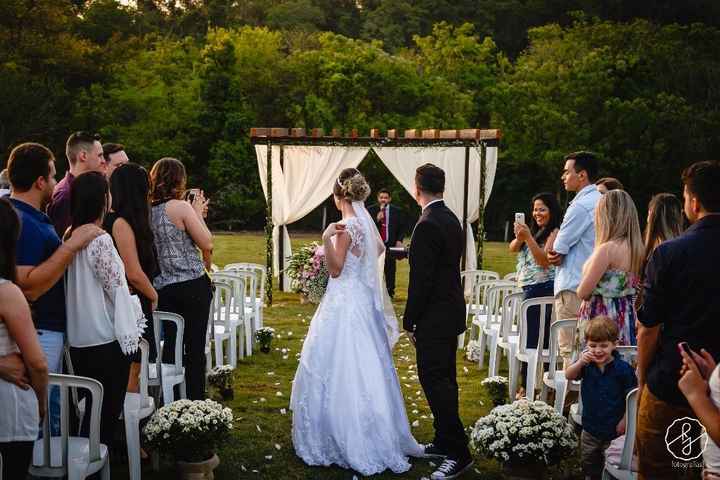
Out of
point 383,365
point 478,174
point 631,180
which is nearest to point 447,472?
point 383,365

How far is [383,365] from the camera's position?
5.07 meters

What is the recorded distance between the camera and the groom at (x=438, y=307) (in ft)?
15.4

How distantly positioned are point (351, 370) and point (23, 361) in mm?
2350

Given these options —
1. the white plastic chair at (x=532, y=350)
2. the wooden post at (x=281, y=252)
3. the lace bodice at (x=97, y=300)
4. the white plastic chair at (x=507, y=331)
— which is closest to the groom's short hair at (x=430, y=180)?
the white plastic chair at (x=532, y=350)

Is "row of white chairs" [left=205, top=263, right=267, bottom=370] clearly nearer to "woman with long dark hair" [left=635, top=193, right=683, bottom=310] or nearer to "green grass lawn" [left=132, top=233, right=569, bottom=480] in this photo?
"green grass lawn" [left=132, top=233, right=569, bottom=480]

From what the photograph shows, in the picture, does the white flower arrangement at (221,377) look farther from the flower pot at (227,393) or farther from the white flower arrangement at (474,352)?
the white flower arrangement at (474,352)

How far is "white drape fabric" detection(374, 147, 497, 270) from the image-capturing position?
42.8 ft

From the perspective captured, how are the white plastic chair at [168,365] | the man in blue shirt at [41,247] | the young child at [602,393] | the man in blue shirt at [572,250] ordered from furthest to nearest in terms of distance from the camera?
the man in blue shirt at [572,250], the white plastic chair at [168,365], the young child at [602,393], the man in blue shirt at [41,247]

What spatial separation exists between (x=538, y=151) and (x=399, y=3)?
13.1m

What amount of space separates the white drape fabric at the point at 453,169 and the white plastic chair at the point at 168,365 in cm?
821

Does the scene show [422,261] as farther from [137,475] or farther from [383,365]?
[137,475]

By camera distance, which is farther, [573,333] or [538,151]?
[538,151]

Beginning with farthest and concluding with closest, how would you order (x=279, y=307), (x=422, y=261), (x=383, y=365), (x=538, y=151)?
(x=538, y=151) → (x=279, y=307) → (x=383, y=365) → (x=422, y=261)

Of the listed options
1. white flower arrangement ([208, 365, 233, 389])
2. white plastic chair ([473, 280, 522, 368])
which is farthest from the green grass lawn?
white plastic chair ([473, 280, 522, 368])
